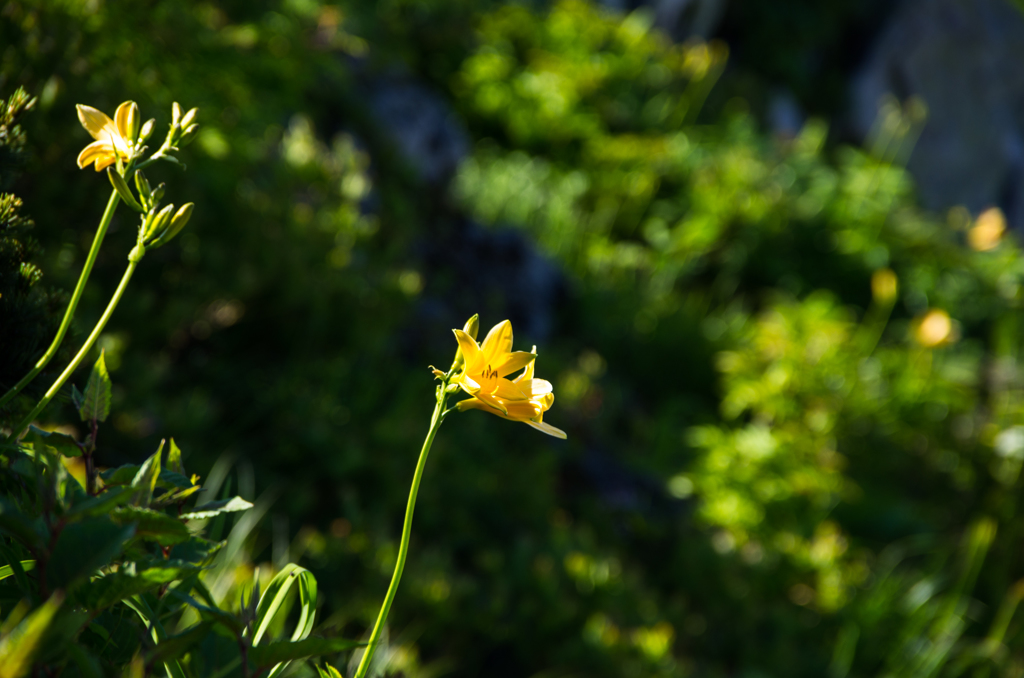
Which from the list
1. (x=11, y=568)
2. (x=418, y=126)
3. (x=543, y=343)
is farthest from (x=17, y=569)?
(x=418, y=126)

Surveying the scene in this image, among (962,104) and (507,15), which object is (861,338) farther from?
(962,104)

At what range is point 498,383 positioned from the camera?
0.69 m

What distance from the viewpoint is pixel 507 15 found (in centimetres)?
622

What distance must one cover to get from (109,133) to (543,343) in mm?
2839

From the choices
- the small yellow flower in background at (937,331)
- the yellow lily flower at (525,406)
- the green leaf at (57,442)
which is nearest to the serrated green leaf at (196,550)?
the green leaf at (57,442)

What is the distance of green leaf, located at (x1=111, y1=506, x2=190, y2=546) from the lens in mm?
543

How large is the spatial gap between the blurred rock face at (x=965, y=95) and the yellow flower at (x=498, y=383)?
9.33 m

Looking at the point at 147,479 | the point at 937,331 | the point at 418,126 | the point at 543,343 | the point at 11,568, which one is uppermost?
the point at 147,479

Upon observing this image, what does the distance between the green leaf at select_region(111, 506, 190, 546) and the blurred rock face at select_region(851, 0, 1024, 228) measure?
31.6 ft

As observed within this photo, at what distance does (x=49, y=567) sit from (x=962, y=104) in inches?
419

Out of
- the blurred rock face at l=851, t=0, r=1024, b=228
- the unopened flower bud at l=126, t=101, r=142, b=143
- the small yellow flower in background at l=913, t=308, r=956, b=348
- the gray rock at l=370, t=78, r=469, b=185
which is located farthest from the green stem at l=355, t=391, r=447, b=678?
the blurred rock face at l=851, t=0, r=1024, b=228

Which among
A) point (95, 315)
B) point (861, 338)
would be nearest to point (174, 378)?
point (95, 315)

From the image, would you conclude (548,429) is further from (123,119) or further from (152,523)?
(123,119)

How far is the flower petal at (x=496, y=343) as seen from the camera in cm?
70
